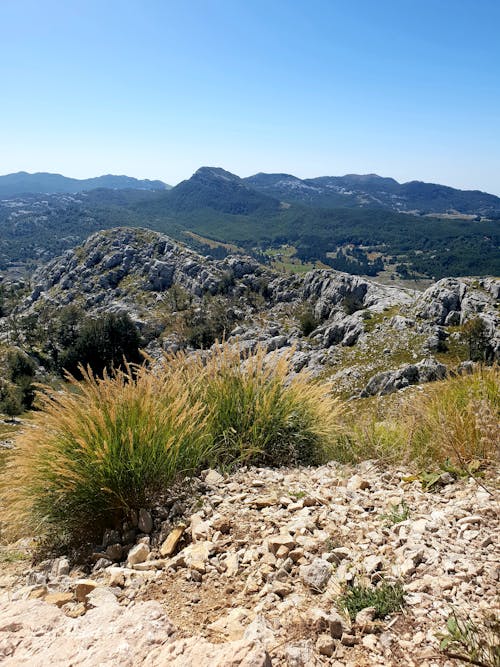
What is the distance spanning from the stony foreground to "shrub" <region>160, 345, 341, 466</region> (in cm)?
90

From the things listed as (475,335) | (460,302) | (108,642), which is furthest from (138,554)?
(460,302)

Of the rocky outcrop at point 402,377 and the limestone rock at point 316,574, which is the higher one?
the limestone rock at point 316,574

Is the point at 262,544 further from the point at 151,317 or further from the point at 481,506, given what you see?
the point at 151,317

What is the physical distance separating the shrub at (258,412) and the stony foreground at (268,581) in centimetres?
90

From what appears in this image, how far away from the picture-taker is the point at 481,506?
3.49 meters

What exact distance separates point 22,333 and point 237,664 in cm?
10186

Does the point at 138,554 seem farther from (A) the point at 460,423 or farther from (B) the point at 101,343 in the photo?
(B) the point at 101,343

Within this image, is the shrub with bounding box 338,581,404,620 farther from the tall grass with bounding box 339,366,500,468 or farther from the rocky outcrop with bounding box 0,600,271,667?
the tall grass with bounding box 339,366,500,468

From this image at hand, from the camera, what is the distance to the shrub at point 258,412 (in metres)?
5.23

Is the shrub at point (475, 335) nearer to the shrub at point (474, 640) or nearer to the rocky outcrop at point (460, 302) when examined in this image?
the rocky outcrop at point (460, 302)

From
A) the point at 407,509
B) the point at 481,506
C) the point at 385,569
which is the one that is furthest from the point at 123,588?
the point at 481,506

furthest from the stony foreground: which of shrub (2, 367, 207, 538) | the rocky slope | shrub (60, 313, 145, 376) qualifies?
shrub (60, 313, 145, 376)

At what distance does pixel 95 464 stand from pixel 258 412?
2136 mm

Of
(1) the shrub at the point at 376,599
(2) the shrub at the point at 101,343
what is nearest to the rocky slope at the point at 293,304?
(2) the shrub at the point at 101,343
